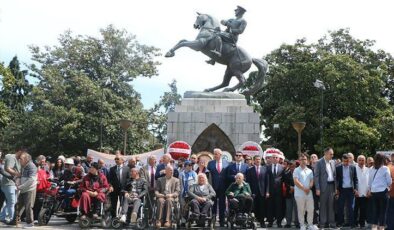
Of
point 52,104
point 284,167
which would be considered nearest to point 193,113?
point 284,167

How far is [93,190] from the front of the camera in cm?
1180

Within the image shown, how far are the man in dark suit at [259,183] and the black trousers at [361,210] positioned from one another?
7.00ft

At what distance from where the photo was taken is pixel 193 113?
1858cm

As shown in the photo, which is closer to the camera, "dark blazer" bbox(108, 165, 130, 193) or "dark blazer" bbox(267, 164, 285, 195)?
"dark blazer" bbox(108, 165, 130, 193)

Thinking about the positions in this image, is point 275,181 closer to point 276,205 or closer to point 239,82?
point 276,205

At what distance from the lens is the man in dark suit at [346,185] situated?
12.3m

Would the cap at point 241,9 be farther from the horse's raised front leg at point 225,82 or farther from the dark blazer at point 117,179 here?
the dark blazer at point 117,179

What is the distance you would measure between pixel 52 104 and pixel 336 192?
2520cm

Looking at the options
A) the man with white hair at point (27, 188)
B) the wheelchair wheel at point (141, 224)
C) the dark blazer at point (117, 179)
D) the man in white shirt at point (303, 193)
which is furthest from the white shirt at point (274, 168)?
the man with white hair at point (27, 188)

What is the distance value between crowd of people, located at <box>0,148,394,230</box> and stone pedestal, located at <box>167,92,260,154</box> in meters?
5.17

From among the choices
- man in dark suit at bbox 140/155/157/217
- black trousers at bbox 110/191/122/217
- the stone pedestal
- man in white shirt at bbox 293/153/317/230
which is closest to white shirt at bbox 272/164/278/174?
man in white shirt at bbox 293/153/317/230

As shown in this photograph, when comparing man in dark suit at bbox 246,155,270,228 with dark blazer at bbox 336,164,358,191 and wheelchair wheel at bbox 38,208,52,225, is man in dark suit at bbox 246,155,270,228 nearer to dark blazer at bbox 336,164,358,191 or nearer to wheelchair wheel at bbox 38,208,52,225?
dark blazer at bbox 336,164,358,191

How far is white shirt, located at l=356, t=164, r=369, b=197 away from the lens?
1222cm

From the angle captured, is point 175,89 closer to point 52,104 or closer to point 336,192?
point 52,104
